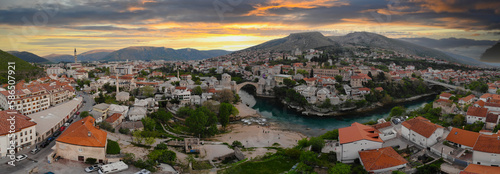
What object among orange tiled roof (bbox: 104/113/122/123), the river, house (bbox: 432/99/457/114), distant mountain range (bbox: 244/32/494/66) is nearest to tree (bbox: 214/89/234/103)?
the river

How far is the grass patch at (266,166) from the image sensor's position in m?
11.2

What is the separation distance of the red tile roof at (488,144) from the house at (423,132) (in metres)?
2.10

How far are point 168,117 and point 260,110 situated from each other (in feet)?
37.2

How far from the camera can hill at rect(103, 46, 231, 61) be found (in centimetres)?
14194

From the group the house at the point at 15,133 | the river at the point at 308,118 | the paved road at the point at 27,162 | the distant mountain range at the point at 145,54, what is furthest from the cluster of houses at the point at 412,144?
the distant mountain range at the point at 145,54

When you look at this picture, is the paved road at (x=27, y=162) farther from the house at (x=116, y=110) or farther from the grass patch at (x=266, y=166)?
the house at (x=116, y=110)

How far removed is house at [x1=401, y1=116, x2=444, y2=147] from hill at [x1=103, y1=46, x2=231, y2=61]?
14154cm

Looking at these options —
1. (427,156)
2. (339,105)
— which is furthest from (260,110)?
(427,156)

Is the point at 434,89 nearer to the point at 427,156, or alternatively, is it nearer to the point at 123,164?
the point at 427,156

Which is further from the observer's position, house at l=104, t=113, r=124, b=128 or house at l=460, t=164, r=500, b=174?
house at l=104, t=113, r=124, b=128

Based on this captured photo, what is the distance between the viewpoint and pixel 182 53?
171250 millimetres

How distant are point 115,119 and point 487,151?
1835cm

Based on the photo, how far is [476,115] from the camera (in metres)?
15.2

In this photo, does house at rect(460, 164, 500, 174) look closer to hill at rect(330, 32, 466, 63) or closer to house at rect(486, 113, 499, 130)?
house at rect(486, 113, 499, 130)
